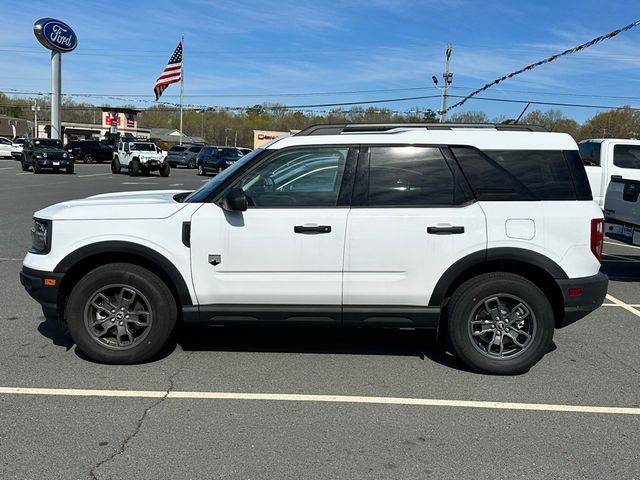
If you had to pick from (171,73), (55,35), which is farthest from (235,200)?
(171,73)

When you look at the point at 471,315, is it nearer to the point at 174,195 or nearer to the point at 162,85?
the point at 174,195

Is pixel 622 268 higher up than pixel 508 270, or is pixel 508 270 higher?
pixel 508 270

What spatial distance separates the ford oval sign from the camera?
40.3m

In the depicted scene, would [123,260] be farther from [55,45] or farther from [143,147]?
[55,45]

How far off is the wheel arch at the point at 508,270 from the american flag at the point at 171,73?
4368cm

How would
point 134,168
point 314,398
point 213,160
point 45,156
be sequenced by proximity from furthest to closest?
point 213,160 < point 134,168 < point 45,156 < point 314,398

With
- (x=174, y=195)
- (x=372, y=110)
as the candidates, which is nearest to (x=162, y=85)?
(x=372, y=110)


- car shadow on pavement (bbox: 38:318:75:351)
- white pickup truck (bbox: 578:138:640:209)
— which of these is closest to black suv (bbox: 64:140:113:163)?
white pickup truck (bbox: 578:138:640:209)

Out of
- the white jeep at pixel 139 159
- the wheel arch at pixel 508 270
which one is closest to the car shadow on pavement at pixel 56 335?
the wheel arch at pixel 508 270

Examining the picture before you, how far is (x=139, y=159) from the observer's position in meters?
30.9

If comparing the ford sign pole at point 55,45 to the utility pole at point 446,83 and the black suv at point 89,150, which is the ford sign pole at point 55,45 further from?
the utility pole at point 446,83

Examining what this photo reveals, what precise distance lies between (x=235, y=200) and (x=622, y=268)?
309 inches

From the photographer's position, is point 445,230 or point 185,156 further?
point 185,156

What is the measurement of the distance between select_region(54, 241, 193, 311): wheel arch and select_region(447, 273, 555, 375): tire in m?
2.14
